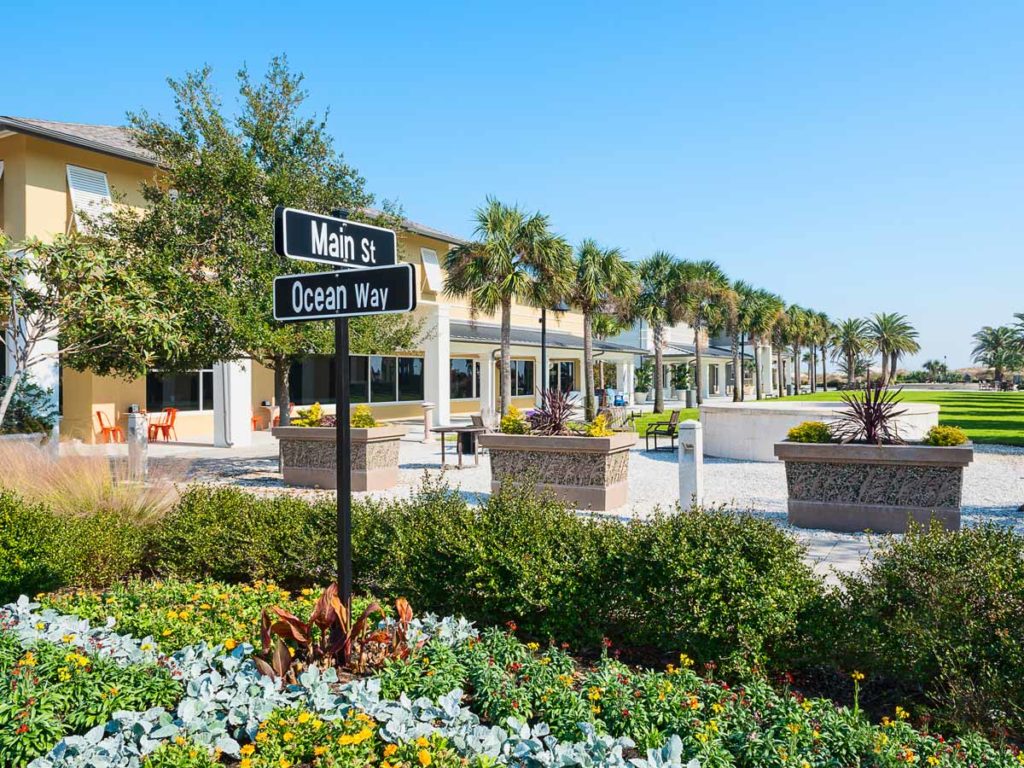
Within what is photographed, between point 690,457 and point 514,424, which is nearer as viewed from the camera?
point 690,457

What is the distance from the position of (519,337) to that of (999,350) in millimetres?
70903

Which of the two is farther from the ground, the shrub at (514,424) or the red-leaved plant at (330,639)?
the shrub at (514,424)

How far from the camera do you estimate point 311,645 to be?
3717 millimetres

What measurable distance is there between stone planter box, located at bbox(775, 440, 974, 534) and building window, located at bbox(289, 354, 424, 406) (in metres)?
18.2

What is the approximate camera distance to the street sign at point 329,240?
11.7ft

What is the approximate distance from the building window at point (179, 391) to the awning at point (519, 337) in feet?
28.8

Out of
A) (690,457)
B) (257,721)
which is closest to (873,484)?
(690,457)

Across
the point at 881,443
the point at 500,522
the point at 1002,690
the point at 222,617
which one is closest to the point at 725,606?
the point at 1002,690

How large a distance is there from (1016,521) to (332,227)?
9.24m

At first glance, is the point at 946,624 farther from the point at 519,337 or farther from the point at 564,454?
the point at 519,337

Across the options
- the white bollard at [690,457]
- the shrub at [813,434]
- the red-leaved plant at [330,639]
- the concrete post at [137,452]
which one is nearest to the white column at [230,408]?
the concrete post at [137,452]

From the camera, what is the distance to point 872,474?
867cm

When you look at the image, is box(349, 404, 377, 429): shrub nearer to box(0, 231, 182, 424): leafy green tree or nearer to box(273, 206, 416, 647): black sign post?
box(0, 231, 182, 424): leafy green tree

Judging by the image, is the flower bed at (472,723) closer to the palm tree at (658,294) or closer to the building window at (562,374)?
the palm tree at (658,294)
